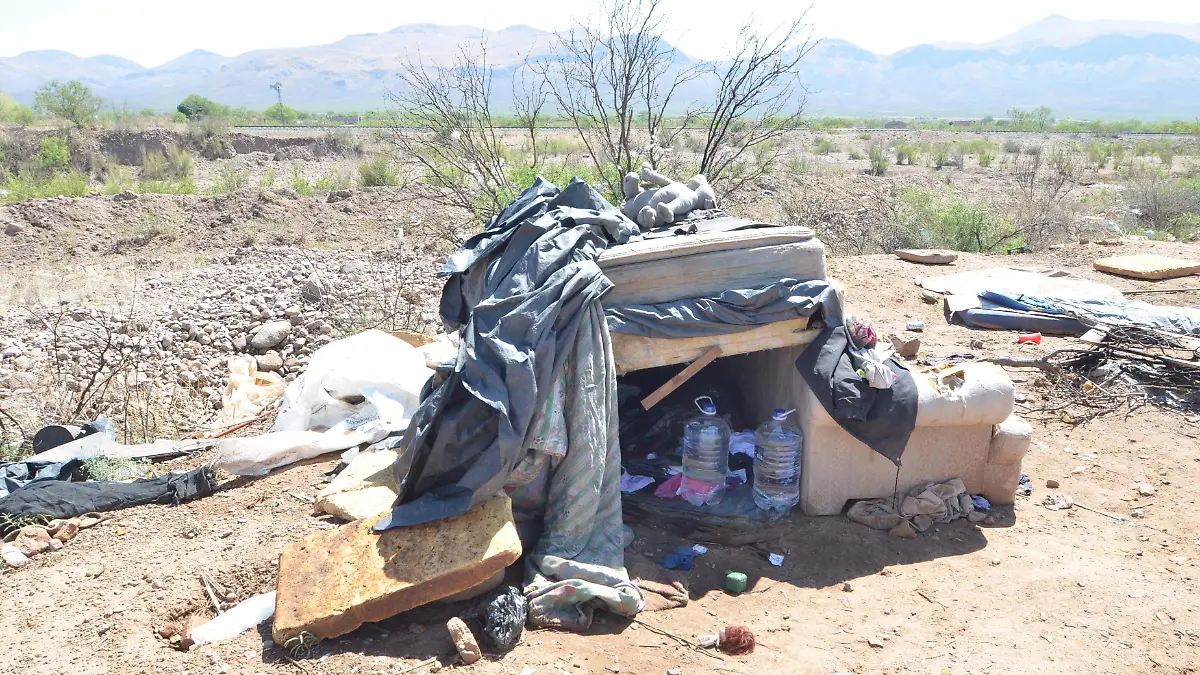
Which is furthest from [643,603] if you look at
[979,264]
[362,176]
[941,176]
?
[941,176]

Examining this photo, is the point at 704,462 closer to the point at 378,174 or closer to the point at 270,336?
the point at 270,336

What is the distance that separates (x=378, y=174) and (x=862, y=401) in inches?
533

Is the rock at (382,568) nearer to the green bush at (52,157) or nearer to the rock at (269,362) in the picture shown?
the rock at (269,362)

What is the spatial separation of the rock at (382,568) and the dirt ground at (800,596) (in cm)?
13

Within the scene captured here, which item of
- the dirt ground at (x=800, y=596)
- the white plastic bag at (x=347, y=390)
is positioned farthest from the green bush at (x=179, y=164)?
the dirt ground at (x=800, y=596)

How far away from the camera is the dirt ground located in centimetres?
287

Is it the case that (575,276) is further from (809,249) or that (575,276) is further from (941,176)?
(941,176)

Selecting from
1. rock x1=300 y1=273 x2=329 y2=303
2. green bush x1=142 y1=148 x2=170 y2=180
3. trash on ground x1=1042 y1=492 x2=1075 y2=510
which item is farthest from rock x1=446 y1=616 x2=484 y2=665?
green bush x1=142 y1=148 x2=170 y2=180

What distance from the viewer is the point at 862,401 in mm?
3650

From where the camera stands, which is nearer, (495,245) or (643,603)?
(643,603)

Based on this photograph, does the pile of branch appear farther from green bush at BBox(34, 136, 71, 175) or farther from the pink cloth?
green bush at BBox(34, 136, 71, 175)

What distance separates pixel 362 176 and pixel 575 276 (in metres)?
13.5

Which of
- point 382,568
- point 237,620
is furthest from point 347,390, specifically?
point 382,568

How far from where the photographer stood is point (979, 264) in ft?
28.8
